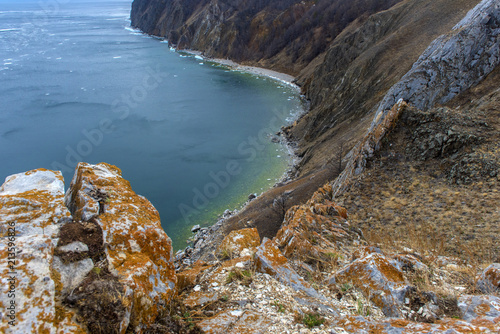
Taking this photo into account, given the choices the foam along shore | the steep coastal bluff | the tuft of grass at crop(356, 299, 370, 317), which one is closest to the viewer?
the steep coastal bluff

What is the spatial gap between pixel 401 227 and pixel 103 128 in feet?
137

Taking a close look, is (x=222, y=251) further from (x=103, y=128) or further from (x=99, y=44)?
(x=99, y=44)

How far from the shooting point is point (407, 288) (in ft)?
15.3

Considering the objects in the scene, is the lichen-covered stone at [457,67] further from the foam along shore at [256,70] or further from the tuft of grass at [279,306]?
the foam along shore at [256,70]

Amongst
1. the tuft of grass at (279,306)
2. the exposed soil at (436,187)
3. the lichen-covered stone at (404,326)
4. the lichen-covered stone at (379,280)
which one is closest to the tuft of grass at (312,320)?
the lichen-covered stone at (404,326)

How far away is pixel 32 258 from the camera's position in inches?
145

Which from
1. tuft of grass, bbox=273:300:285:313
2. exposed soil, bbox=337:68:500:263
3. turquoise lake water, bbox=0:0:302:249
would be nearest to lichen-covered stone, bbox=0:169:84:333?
tuft of grass, bbox=273:300:285:313

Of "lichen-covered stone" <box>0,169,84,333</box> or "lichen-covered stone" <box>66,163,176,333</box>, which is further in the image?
"lichen-covered stone" <box>66,163,176,333</box>

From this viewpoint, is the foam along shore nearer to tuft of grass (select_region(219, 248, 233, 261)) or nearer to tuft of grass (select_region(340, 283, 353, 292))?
tuft of grass (select_region(219, 248, 233, 261))

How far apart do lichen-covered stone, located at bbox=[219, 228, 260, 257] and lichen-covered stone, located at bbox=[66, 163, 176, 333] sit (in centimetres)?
198

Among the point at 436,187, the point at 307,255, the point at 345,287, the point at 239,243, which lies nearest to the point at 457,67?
the point at 436,187

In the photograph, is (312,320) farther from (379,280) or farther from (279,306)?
(379,280)

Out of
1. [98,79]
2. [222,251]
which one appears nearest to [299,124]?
[222,251]

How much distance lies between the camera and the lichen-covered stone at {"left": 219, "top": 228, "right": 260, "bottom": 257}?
670cm
